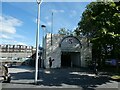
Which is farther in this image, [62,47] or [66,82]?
[62,47]

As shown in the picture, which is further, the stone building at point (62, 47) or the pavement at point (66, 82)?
the stone building at point (62, 47)

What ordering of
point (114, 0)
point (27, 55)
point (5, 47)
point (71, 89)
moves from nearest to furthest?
point (71, 89) < point (114, 0) < point (27, 55) < point (5, 47)

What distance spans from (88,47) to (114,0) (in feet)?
60.1

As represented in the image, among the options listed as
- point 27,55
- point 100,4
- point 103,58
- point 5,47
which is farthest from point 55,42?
point 5,47

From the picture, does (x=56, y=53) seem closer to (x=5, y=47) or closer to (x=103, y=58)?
(x=103, y=58)

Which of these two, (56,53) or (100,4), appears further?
(56,53)

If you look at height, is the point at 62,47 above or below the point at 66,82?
above

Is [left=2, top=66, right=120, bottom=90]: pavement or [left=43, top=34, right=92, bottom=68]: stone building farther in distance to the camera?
[left=43, top=34, right=92, bottom=68]: stone building

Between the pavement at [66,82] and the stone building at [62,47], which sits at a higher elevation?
the stone building at [62,47]

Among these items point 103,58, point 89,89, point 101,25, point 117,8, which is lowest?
point 89,89

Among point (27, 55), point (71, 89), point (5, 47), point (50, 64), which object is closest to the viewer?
point (71, 89)

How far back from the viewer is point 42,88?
12.9 meters

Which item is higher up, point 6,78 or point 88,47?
point 88,47

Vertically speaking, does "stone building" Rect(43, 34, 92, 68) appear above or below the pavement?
above
